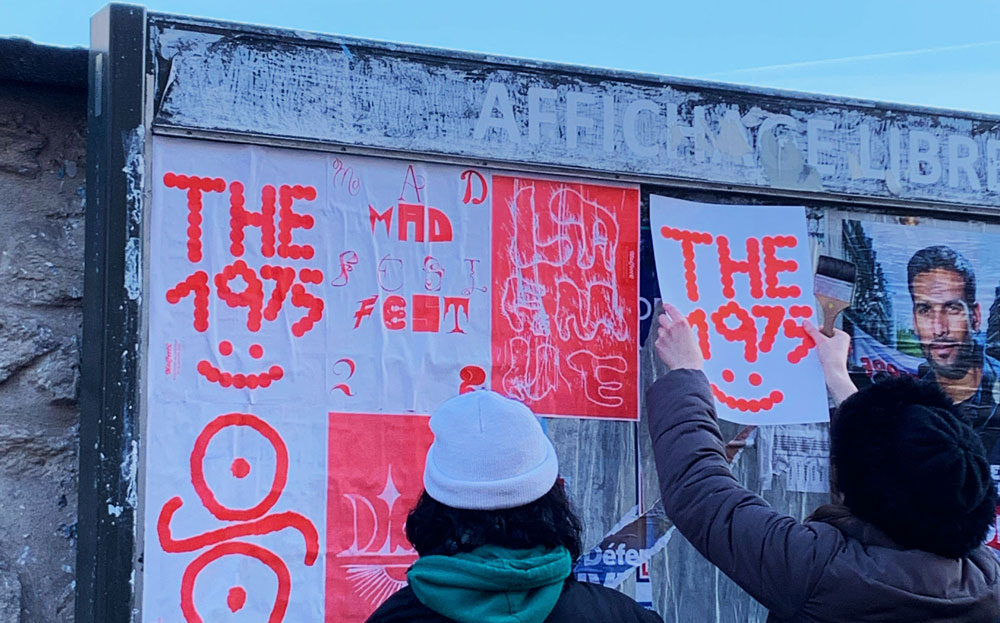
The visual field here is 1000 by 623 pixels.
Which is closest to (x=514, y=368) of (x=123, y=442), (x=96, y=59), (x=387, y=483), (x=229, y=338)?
(x=387, y=483)

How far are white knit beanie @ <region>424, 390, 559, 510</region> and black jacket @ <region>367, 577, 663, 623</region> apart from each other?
170 mm

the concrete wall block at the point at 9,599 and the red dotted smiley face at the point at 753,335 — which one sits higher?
the red dotted smiley face at the point at 753,335

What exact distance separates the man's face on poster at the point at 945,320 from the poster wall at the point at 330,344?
0.98 m

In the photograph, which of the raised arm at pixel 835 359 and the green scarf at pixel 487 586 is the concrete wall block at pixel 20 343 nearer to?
the green scarf at pixel 487 586

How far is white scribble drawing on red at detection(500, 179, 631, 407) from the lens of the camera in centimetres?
329

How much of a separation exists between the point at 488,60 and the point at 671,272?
2.66 ft

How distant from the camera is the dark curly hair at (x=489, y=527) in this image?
75.1 inches

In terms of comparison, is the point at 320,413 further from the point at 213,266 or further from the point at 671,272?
the point at 671,272

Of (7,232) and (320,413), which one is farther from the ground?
(7,232)

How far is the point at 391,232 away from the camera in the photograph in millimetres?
3199

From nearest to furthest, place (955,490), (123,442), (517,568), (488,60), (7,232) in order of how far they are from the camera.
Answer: (517,568) → (955,490) → (123,442) → (7,232) → (488,60)

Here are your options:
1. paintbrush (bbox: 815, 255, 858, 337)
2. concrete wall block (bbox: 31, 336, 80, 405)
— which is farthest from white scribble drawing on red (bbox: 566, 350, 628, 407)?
concrete wall block (bbox: 31, 336, 80, 405)

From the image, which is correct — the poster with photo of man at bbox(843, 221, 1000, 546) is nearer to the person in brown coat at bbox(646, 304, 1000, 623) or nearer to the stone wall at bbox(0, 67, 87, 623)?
the person in brown coat at bbox(646, 304, 1000, 623)

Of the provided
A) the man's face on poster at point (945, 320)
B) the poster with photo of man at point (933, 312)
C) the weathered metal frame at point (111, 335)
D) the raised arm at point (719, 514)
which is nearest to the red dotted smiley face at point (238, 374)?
the weathered metal frame at point (111, 335)
